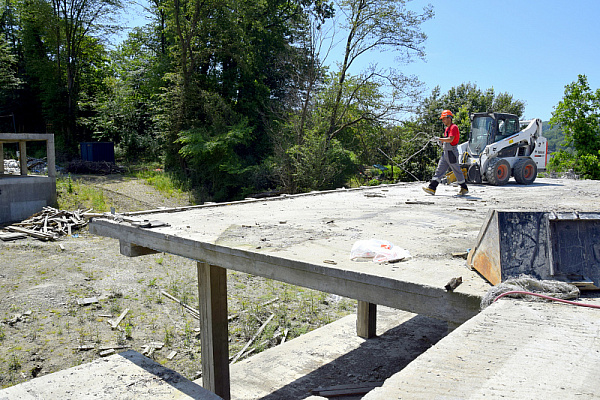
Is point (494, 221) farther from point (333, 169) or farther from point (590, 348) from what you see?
point (333, 169)

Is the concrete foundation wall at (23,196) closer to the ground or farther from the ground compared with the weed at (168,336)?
farther from the ground

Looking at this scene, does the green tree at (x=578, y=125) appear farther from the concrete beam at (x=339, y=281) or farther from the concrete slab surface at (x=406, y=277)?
the concrete beam at (x=339, y=281)

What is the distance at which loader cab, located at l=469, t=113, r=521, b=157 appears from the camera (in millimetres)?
12984

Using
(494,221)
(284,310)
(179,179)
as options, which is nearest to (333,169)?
(179,179)

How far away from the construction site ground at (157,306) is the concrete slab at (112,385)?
244cm

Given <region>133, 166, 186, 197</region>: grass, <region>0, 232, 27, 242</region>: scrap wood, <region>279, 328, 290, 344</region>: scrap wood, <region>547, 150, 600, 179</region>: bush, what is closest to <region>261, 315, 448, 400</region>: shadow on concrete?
<region>279, 328, 290, 344</region>: scrap wood

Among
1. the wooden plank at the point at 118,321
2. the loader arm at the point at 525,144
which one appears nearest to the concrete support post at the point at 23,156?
the wooden plank at the point at 118,321

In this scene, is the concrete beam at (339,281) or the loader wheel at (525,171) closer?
the concrete beam at (339,281)

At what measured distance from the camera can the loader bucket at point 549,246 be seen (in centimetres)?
281

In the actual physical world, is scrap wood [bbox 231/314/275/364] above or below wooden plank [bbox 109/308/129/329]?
below

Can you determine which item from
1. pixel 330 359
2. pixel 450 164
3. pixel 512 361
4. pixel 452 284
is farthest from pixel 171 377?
pixel 450 164

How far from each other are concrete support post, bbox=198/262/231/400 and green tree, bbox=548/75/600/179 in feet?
103

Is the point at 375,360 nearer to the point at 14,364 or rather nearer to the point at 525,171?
the point at 14,364

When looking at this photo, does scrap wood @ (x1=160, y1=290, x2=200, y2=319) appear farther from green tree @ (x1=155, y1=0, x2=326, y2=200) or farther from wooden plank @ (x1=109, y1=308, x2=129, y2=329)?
green tree @ (x1=155, y1=0, x2=326, y2=200)
